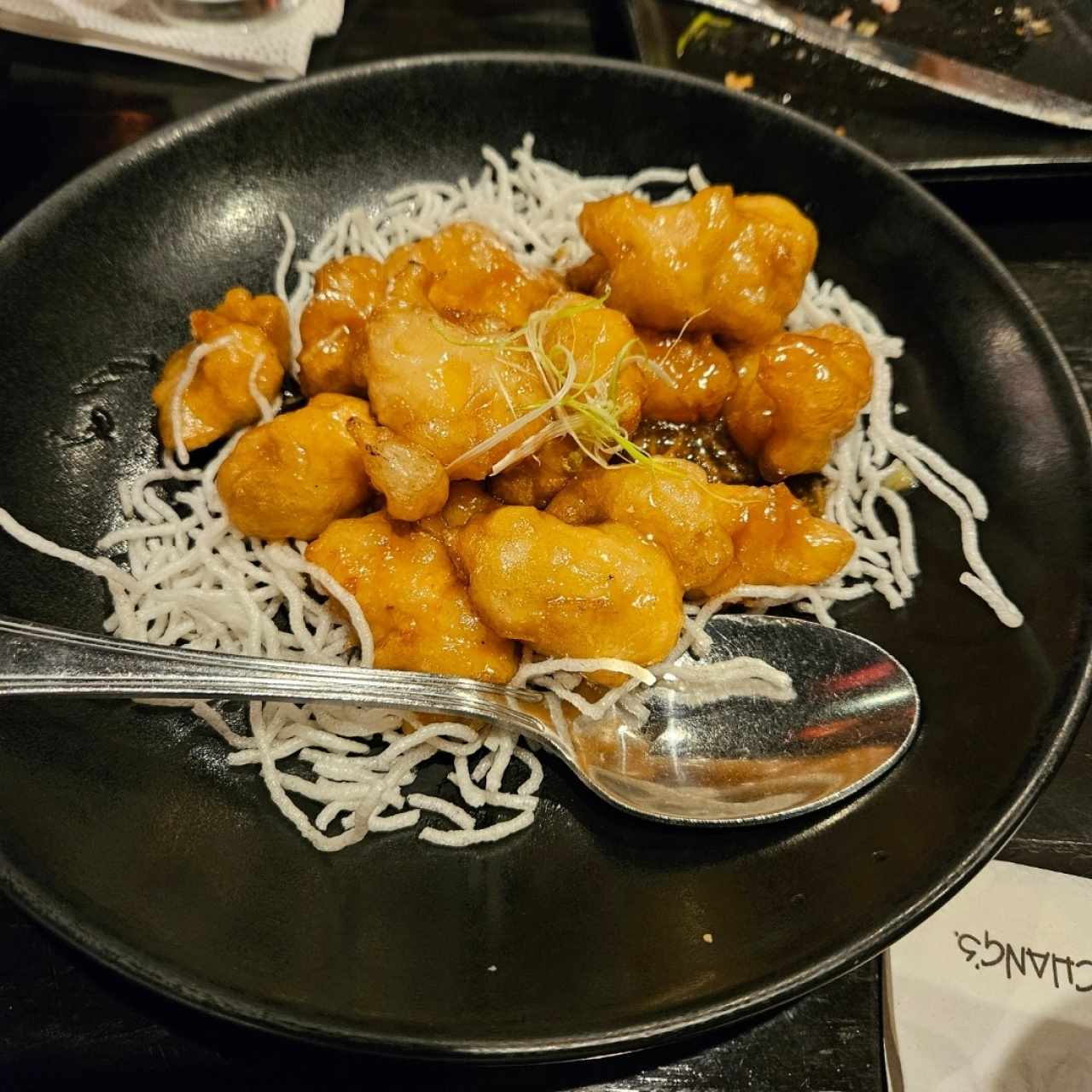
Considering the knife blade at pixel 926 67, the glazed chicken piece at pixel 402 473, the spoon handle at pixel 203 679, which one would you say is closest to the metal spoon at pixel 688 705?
the spoon handle at pixel 203 679

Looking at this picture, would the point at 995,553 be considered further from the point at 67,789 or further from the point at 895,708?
the point at 67,789

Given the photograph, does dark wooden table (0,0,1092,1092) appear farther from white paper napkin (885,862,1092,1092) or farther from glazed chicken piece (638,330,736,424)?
glazed chicken piece (638,330,736,424)

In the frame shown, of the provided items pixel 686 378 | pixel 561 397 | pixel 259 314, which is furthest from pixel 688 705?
pixel 259 314

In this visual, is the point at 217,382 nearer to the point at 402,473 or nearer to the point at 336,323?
the point at 336,323

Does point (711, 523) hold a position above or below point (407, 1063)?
above

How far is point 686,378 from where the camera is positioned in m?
2.56

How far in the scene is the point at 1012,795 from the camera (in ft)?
6.07

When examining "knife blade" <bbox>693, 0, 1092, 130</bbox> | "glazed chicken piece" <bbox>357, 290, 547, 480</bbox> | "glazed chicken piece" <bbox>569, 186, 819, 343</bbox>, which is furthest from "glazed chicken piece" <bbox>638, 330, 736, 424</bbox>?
"knife blade" <bbox>693, 0, 1092, 130</bbox>

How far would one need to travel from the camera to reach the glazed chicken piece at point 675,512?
86.4 inches

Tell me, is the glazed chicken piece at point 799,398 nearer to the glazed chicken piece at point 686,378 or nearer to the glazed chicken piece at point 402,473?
the glazed chicken piece at point 686,378

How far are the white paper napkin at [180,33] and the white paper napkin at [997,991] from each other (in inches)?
185

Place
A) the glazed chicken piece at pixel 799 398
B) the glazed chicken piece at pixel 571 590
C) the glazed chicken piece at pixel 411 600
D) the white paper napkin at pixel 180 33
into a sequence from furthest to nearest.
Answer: the white paper napkin at pixel 180 33 → the glazed chicken piece at pixel 799 398 → the glazed chicken piece at pixel 411 600 → the glazed chicken piece at pixel 571 590

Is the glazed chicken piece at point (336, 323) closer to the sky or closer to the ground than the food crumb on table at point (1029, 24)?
closer to the ground

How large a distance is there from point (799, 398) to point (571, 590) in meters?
0.96
